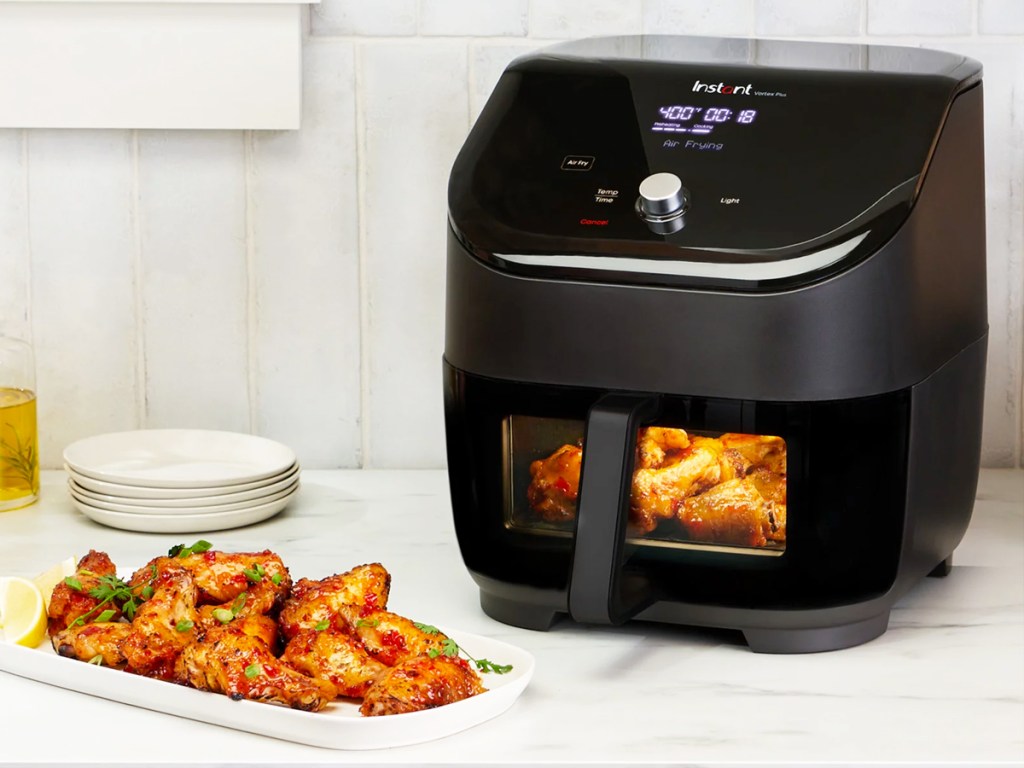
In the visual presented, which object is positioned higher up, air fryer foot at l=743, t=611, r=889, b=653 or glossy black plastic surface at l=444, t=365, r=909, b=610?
glossy black plastic surface at l=444, t=365, r=909, b=610

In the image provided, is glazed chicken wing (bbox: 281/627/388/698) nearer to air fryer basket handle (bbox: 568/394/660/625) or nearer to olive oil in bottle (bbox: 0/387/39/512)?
air fryer basket handle (bbox: 568/394/660/625)

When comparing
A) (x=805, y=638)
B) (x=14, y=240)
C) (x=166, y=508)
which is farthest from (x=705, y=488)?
(x=14, y=240)

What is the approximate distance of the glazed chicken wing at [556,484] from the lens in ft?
3.46

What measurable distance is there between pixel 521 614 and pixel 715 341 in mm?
281

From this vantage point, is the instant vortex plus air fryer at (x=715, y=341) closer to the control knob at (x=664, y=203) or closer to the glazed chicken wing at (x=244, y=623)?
the control knob at (x=664, y=203)

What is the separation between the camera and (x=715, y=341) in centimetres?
97

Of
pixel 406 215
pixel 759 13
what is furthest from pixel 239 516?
pixel 759 13

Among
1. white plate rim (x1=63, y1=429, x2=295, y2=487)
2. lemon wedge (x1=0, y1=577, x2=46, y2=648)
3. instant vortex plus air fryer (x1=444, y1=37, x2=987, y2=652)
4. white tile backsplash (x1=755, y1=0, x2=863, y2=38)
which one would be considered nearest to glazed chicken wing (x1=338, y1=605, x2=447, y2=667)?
instant vortex plus air fryer (x1=444, y1=37, x2=987, y2=652)

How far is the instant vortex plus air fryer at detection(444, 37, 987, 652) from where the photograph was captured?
964 mm

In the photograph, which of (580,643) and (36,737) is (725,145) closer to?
(580,643)

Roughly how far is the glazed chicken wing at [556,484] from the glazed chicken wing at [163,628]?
0.86ft

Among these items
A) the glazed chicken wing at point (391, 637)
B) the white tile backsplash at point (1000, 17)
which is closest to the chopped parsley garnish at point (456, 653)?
the glazed chicken wing at point (391, 637)

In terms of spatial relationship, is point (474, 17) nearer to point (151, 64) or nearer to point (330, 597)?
point (151, 64)

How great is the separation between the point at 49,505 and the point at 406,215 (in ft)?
1.60
